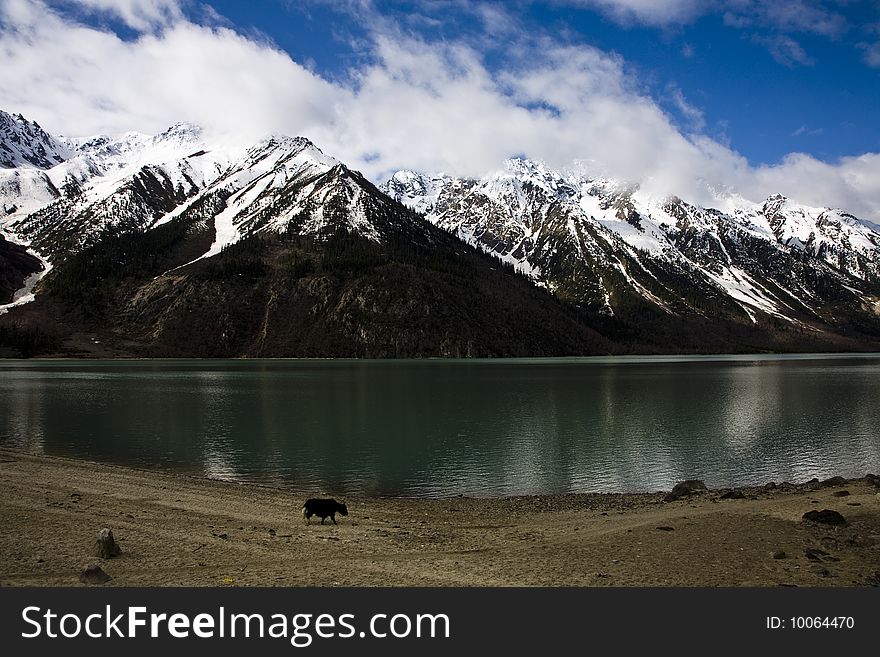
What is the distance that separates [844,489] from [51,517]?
31.8m

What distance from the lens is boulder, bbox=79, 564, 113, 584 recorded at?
13266 mm

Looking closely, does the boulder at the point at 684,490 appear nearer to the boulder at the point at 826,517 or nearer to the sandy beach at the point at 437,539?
the sandy beach at the point at 437,539

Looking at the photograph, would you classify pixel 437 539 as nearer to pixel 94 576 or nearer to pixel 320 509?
pixel 320 509

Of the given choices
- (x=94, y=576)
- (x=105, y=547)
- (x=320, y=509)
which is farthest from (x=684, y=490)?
(x=94, y=576)

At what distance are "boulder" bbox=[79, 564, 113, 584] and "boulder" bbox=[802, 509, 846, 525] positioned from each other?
21122 mm

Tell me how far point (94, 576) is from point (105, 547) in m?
2.26

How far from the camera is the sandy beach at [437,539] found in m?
14.4

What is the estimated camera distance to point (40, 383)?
98.1 m

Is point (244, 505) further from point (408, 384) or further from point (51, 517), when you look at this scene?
point (408, 384)

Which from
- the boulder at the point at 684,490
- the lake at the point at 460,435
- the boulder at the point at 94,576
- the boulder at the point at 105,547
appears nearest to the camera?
the boulder at the point at 94,576

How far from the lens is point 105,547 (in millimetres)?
15445

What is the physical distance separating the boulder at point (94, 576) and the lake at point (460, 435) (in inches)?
692

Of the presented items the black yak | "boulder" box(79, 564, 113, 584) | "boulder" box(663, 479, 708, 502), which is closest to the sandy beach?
"boulder" box(79, 564, 113, 584)

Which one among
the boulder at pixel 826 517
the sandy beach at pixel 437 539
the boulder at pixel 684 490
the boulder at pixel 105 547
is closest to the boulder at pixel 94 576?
the sandy beach at pixel 437 539
